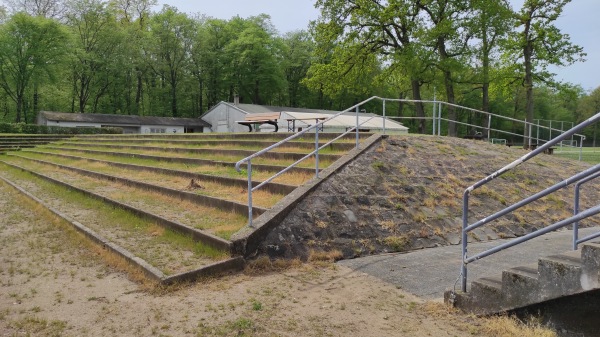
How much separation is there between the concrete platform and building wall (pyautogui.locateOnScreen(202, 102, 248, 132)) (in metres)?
34.4

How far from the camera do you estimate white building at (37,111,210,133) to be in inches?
1579

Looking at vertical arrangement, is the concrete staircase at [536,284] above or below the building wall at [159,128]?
below

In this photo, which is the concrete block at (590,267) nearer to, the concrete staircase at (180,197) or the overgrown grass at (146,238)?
the concrete staircase at (180,197)

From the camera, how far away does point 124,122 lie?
43406 mm

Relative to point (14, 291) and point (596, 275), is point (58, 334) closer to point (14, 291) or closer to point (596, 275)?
point (14, 291)

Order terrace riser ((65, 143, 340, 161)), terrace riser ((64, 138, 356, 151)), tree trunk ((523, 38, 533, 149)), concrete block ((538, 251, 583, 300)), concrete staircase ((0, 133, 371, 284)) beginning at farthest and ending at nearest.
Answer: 1. tree trunk ((523, 38, 533, 149))
2. terrace riser ((64, 138, 356, 151))
3. terrace riser ((65, 143, 340, 161))
4. concrete staircase ((0, 133, 371, 284))
5. concrete block ((538, 251, 583, 300))

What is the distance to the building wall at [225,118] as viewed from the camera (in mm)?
41169

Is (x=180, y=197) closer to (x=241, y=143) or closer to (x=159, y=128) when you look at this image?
(x=241, y=143)

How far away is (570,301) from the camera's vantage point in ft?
12.2

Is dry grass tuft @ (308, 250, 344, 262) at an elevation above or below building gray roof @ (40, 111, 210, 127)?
below

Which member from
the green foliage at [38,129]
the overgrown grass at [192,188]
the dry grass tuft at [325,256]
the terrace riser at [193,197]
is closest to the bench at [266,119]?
the overgrown grass at [192,188]

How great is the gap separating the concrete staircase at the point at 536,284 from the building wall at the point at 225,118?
1440 inches

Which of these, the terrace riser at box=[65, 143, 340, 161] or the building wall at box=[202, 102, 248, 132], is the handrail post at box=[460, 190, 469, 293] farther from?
the building wall at box=[202, 102, 248, 132]

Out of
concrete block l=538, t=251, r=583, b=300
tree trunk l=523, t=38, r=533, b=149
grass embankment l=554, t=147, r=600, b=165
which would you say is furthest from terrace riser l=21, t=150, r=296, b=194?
tree trunk l=523, t=38, r=533, b=149
